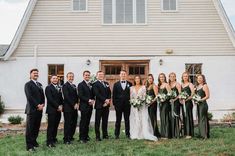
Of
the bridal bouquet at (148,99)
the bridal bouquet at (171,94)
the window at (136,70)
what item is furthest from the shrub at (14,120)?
the bridal bouquet at (171,94)

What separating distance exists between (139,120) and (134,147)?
189cm

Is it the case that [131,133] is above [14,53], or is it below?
below

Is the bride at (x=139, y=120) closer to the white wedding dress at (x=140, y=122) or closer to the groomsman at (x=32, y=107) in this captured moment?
the white wedding dress at (x=140, y=122)

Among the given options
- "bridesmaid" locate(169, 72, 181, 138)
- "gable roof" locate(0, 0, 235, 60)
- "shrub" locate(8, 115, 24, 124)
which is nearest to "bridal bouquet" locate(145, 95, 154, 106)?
"bridesmaid" locate(169, 72, 181, 138)

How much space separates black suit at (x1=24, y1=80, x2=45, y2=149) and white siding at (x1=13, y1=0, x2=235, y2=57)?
27.6 ft

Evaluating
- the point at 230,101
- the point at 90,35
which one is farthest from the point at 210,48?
→ the point at 90,35

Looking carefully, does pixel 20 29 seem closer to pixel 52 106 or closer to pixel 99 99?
pixel 99 99

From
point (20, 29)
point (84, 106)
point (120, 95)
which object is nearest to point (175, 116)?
point (120, 95)

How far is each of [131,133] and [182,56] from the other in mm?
7346

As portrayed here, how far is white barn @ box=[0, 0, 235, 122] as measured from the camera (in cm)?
1834

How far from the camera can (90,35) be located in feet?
60.3

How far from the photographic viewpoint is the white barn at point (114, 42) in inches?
722

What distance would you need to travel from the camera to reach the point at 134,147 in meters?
10.2

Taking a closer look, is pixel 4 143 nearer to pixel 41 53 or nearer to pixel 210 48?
pixel 41 53
